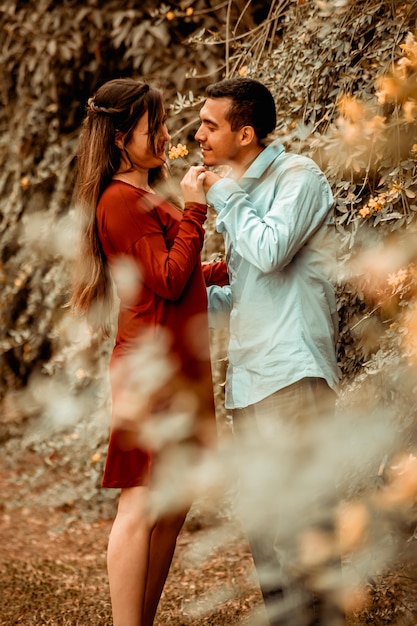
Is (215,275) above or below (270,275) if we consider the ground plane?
below

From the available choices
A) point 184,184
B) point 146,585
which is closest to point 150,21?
point 184,184

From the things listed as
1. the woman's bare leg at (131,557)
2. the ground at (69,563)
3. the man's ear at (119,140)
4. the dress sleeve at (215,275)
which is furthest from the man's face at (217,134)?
the ground at (69,563)

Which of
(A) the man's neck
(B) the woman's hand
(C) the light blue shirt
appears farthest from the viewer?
(A) the man's neck

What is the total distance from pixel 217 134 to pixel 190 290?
432mm

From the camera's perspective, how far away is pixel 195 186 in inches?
87.9

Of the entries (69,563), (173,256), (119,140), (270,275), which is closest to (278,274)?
(270,275)

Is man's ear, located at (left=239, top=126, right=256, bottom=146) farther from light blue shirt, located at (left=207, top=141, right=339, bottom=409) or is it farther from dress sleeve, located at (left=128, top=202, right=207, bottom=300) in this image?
dress sleeve, located at (left=128, top=202, right=207, bottom=300)

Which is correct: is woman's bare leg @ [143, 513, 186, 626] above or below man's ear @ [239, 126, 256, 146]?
below

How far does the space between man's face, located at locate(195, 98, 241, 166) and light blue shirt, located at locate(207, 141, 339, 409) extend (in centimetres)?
8

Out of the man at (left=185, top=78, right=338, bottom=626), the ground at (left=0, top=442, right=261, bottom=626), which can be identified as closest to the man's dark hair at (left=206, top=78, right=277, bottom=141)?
the man at (left=185, top=78, right=338, bottom=626)

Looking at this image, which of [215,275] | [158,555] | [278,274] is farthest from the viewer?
[215,275]

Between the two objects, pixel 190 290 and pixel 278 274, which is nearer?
pixel 278 274

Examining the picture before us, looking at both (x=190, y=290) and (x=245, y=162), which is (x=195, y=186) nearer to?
(x=245, y=162)

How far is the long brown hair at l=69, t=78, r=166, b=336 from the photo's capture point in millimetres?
2375
